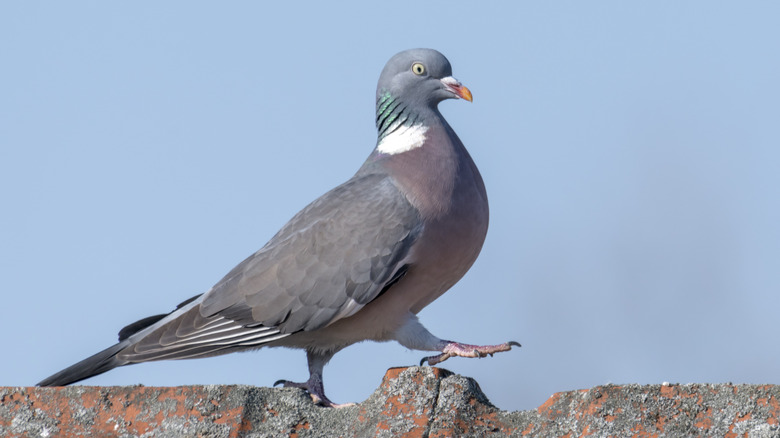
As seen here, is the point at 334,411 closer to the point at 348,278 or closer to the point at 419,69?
the point at 348,278

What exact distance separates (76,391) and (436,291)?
8.69ft

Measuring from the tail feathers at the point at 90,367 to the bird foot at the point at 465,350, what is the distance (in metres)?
1.51

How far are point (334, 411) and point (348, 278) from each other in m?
2.16

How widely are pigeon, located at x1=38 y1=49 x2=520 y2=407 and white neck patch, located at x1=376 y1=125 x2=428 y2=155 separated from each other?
13 centimetres

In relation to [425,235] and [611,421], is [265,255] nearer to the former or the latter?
[425,235]

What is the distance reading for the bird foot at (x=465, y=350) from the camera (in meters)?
5.07

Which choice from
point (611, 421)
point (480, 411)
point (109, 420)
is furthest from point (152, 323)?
point (611, 421)

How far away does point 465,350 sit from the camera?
17.0 ft

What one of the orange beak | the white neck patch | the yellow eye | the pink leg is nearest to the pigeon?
the pink leg

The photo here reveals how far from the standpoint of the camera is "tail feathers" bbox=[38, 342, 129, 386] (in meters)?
5.09

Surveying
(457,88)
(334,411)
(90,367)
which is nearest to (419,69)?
(457,88)

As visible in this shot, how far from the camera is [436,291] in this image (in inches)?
231

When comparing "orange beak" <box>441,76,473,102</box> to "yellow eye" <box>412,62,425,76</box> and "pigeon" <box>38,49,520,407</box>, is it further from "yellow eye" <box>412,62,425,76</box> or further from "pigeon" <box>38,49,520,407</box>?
"pigeon" <box>38,49,520,407</box>

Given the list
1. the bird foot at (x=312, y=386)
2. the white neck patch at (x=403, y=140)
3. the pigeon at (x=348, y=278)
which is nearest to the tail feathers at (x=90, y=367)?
the pigeon at (x=348, y=278)
